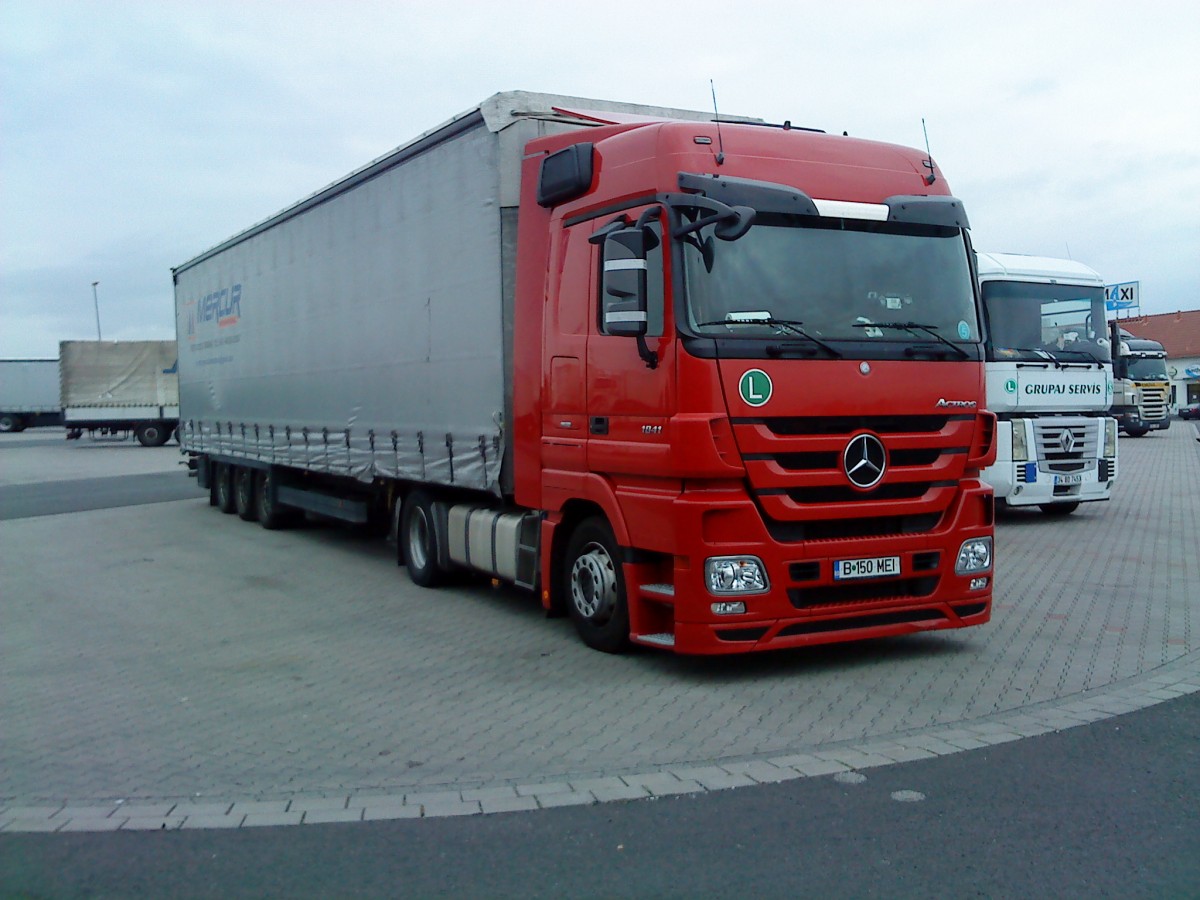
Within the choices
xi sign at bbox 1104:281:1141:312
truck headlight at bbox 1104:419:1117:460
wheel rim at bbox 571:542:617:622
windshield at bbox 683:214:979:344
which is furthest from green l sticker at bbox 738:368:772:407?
xi sign at bbox 1104:281:1141:312

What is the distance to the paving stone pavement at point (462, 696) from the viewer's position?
554cm

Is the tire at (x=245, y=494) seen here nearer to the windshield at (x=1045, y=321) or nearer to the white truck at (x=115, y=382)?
the windshield at (x=1045, y=321)

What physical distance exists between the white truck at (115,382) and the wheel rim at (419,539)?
37934 mm

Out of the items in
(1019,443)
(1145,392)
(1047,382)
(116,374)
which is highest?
(116,374)

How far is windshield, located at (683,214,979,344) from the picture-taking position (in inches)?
275

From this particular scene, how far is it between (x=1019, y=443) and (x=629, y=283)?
8.98m

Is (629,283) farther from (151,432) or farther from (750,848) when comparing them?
(151,432)

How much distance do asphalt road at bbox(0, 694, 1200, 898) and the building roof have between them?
77490mm

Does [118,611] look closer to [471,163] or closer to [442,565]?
[442,565]

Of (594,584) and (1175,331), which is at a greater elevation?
(1175,331)

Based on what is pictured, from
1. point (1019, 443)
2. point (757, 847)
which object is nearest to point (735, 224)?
point (757, 847)

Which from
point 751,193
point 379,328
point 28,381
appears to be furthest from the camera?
point 28,381

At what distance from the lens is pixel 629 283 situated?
703 centimetres

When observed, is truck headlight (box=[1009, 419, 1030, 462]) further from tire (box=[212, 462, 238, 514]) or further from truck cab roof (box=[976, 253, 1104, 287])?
tire (box=[212, 462, 238, 514])
